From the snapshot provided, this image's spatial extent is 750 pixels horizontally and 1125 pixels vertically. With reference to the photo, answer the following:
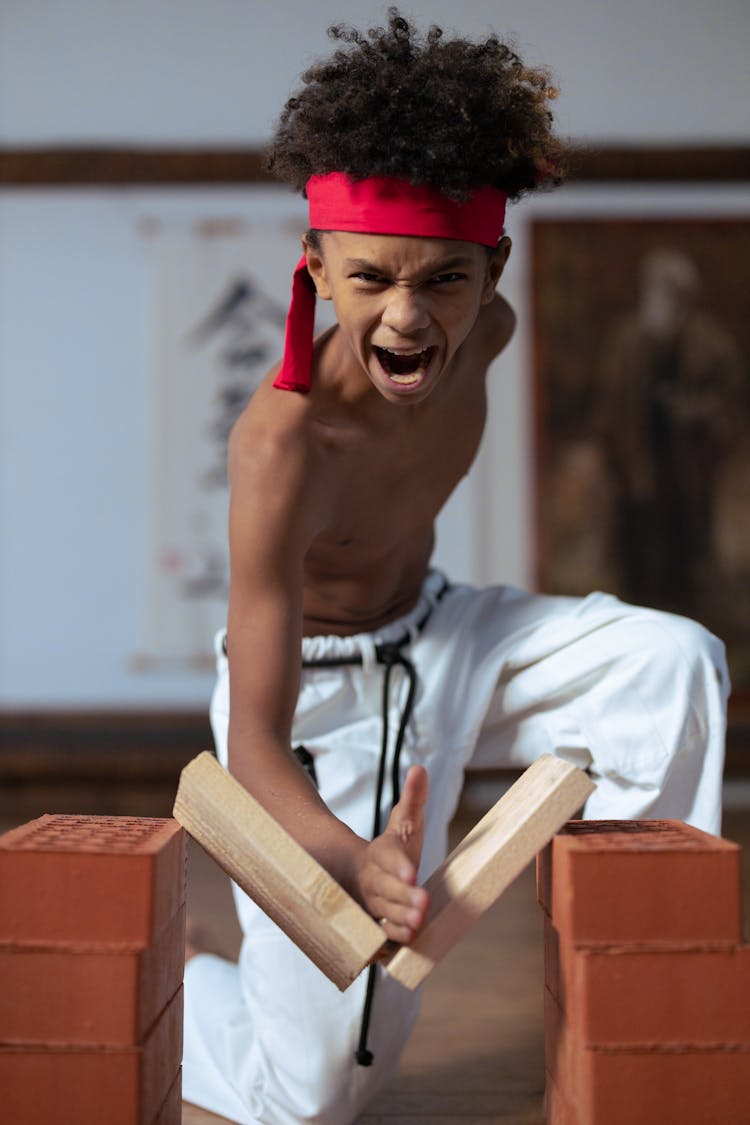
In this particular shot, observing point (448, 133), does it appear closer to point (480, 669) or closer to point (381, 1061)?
point (480, 669)

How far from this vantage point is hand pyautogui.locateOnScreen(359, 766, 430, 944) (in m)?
1.05

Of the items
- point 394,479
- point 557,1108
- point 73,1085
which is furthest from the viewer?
point 394,479

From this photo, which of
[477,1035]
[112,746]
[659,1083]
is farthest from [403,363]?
[112,746]

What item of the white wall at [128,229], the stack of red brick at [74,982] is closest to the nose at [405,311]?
the stack of red brick at [74,982]

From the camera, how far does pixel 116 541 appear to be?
4.28 metres

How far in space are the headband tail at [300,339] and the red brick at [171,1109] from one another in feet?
2.62

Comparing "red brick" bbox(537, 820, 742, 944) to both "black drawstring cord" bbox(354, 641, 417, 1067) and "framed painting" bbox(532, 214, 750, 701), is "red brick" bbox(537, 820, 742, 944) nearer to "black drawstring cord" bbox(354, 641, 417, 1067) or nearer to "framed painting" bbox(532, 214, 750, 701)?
"black drawstring cord" bbox(354, 641, 417, 1067)

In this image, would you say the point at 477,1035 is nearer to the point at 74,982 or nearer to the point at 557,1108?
the point at 557,1108

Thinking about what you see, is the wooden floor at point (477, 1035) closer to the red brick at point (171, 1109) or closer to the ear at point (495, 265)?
the red brick at point (171, 1109)

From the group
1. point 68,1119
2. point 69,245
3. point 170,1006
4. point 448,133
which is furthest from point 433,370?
point 69,245

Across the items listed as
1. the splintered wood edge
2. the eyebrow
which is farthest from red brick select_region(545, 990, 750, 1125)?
the eyebrow

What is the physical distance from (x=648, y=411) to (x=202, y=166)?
1.69m

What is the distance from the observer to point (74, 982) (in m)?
1.05

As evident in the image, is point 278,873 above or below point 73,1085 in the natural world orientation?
above
